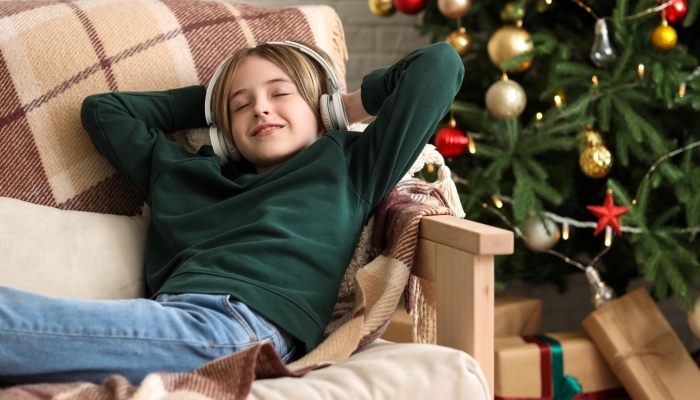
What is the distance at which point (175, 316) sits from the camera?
0.88 meters

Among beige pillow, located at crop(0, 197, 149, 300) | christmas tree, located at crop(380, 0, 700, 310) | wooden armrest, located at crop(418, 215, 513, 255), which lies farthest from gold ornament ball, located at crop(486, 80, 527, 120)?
beige pillow, located at crop(0, 197, 149, 300)

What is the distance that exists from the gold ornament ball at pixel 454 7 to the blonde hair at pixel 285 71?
0.53 m

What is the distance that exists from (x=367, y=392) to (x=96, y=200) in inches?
27.4

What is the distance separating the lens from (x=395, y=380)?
0.80 metres

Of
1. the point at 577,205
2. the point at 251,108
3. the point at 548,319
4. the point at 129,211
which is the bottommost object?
the point at 548,319

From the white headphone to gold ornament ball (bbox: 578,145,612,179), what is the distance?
0.65 m

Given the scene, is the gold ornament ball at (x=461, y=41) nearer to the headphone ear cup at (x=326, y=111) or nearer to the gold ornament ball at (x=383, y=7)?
the gold ornament ball at (x=383, y=7)

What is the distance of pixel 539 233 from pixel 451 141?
0.98 feet

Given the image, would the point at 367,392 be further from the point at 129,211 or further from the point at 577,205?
the point at 577,205

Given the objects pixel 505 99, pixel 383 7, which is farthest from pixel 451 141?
pixel 383 7

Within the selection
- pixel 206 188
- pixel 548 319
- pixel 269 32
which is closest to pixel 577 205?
pixel 548 319

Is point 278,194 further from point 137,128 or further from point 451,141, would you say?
point 451,141

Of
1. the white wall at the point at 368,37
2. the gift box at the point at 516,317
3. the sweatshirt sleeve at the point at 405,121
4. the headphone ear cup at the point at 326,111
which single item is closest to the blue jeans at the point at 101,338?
the sweatshirt sleeve at the point at 405,121

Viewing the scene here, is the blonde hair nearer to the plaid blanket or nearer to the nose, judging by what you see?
the nose
